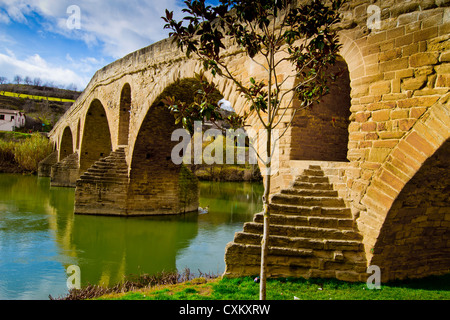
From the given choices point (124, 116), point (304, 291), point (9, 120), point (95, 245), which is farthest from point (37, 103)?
point (304, 291)

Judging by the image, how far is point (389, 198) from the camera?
385 centimetres

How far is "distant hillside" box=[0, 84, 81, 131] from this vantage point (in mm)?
52247

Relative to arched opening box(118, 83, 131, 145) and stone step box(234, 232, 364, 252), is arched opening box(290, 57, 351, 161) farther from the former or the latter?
arched opening box(118, 83, 131, 145)

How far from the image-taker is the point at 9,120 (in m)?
47.4

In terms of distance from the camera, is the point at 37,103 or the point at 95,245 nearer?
the point at 95,245

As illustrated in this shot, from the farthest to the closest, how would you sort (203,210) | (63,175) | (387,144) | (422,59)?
(63,175), (203,210), (387,144), (422,59)

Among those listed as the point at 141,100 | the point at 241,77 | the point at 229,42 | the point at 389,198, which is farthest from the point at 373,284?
the point at 141,100

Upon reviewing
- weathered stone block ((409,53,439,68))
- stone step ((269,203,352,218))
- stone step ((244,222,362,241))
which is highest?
weathered stone block ((409,53,439,68))

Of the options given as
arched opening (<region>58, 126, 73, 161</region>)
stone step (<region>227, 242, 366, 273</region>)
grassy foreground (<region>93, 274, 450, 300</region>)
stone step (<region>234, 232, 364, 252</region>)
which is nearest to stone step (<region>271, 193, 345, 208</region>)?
stone step (<region>234, 232, 364, 252</region>)

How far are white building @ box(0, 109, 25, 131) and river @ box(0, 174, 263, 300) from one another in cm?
3923

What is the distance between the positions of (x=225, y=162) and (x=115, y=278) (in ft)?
76.2

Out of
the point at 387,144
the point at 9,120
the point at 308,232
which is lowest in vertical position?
the point at 308,232

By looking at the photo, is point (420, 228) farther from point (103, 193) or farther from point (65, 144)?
point (65, 144)

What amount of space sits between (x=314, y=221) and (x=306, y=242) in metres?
0.31
